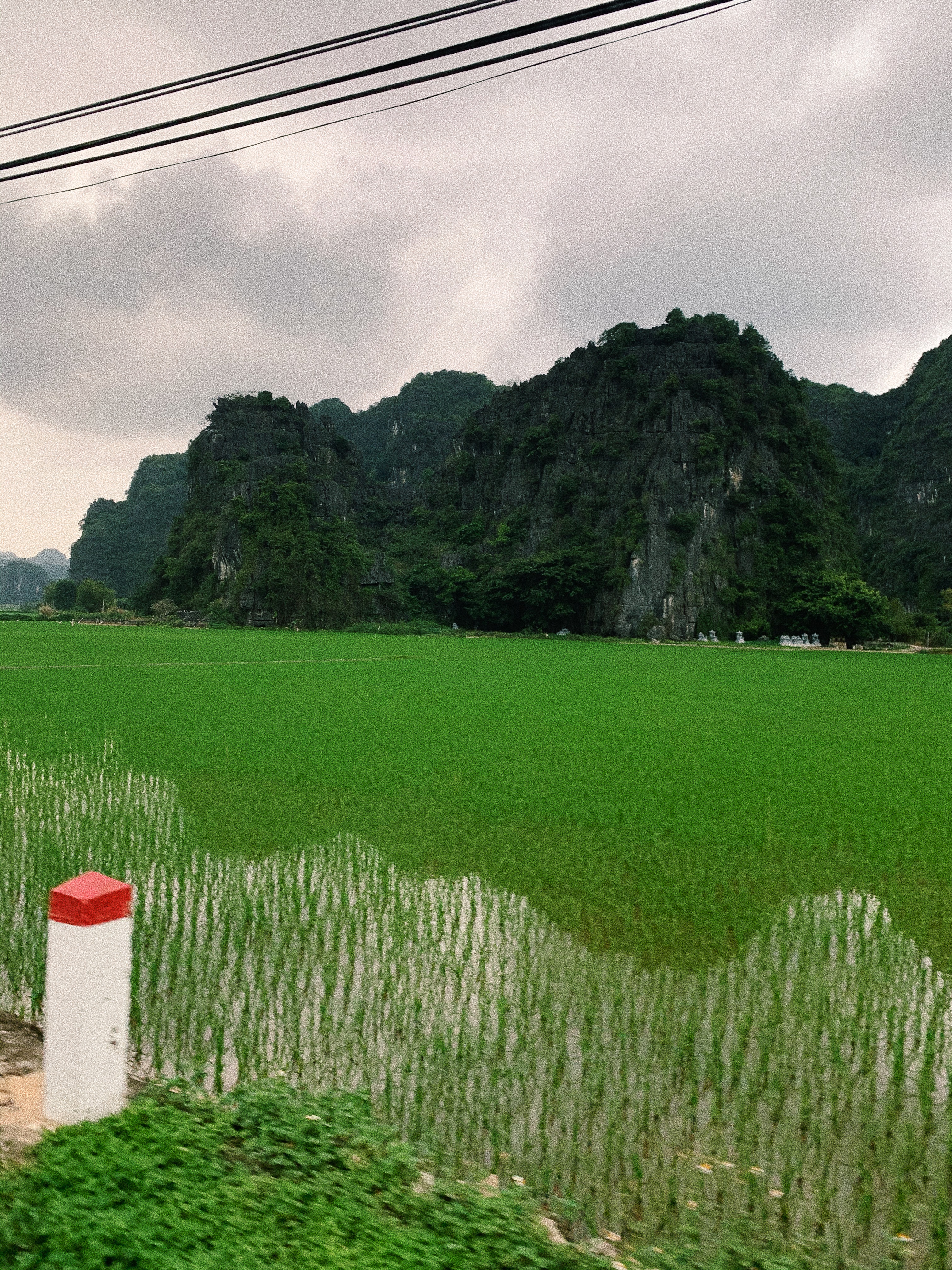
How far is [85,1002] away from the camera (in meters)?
2.35

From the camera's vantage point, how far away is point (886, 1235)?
2.22 m

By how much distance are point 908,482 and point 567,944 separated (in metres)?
79.7

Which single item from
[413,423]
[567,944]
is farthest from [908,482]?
[567,944]

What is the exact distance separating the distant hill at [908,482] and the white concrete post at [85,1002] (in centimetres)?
6612

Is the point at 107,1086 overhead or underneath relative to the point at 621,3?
underneath

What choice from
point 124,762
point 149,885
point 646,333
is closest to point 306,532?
point 646,333

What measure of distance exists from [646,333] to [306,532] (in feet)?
101

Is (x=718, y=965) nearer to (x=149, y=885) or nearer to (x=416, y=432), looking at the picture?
(x=149, y=885)

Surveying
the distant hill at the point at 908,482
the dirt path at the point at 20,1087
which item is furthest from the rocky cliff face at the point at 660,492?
the dirt path at the point at 20,1087

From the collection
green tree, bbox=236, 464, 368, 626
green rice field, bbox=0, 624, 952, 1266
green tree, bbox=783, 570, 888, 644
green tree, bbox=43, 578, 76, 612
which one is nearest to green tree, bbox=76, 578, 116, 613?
green tree, bbox=43, 578, 76, 612

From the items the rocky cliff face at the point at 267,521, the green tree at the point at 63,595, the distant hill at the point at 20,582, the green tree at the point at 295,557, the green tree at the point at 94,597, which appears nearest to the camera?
the green tree at the point at 295,557

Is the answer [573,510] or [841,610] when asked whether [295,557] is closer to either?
[573,510]

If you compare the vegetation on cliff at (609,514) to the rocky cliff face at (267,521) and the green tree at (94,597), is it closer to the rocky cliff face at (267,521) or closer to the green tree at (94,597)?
the rocky cliff face at (267,521)

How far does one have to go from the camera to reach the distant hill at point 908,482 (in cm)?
6619
